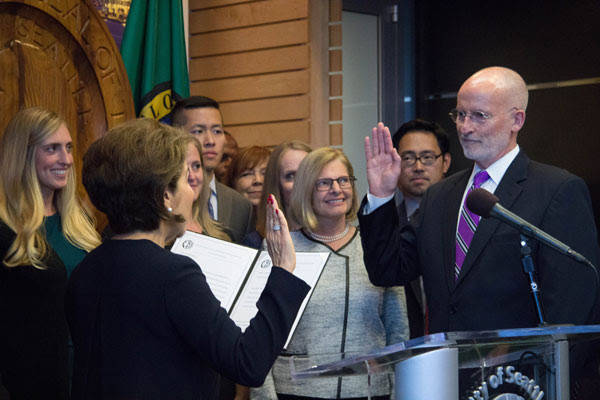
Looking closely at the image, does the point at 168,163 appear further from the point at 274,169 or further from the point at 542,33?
the point at 542,33

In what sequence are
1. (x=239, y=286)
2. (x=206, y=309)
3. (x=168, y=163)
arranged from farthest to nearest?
(x=239, y=286), (x=168, y=163), (x=206, y=309)

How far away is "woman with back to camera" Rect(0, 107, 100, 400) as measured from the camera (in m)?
2.65

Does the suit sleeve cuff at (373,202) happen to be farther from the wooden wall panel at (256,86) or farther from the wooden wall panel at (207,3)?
the wooden wall panel at (207,3)

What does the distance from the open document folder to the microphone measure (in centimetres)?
69

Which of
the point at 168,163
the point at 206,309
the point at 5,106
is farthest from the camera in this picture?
the point at 5,106

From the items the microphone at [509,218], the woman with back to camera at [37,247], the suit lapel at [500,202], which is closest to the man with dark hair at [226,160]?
the woman with back to camera at [37,247]

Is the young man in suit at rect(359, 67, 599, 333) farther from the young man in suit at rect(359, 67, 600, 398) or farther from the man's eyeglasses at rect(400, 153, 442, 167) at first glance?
the man's eyeglasses at rect(400, 153, 442, 167)

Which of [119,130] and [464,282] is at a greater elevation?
[119,130]

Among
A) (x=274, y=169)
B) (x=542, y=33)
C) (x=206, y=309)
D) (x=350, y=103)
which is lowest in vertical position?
(x=206, y=309)

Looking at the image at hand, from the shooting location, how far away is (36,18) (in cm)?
364

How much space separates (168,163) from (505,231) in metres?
1.12

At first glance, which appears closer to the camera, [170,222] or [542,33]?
[170,222]

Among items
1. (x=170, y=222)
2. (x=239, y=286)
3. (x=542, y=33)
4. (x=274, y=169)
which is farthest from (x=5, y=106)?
(x=542, y=33)

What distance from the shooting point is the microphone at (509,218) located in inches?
69.2
